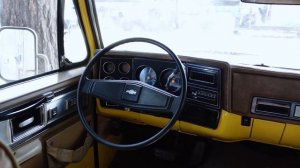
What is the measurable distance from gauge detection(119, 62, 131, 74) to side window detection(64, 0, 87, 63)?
0.38 metres

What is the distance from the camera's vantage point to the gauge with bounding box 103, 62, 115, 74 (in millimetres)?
1960

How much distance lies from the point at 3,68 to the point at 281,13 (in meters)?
1.66

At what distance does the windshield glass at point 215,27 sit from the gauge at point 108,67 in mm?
193

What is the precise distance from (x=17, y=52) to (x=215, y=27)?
1275 millimetres

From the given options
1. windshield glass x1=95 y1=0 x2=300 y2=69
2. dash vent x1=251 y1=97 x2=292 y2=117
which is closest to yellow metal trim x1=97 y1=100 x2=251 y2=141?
dash vent x1=251 y1=97 x2=292 y2=117

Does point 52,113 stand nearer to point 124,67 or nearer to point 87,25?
point 124,67

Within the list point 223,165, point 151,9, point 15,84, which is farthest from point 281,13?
point 15,84

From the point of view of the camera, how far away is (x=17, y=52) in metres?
1.86

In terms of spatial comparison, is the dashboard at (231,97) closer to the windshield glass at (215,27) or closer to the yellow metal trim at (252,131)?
the yellow metal trim at (252,131)

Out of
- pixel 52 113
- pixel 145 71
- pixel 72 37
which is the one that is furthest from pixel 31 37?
pixel 145 71

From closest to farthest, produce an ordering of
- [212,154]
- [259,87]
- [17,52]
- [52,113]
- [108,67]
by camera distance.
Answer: [259,87], [52,113], [17,52], [108,67], [212,154]

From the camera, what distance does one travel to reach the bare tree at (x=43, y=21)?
1885 millimetres

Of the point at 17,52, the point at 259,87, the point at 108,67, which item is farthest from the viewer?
the point at 108,67

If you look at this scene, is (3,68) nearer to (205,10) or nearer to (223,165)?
(205,10)
